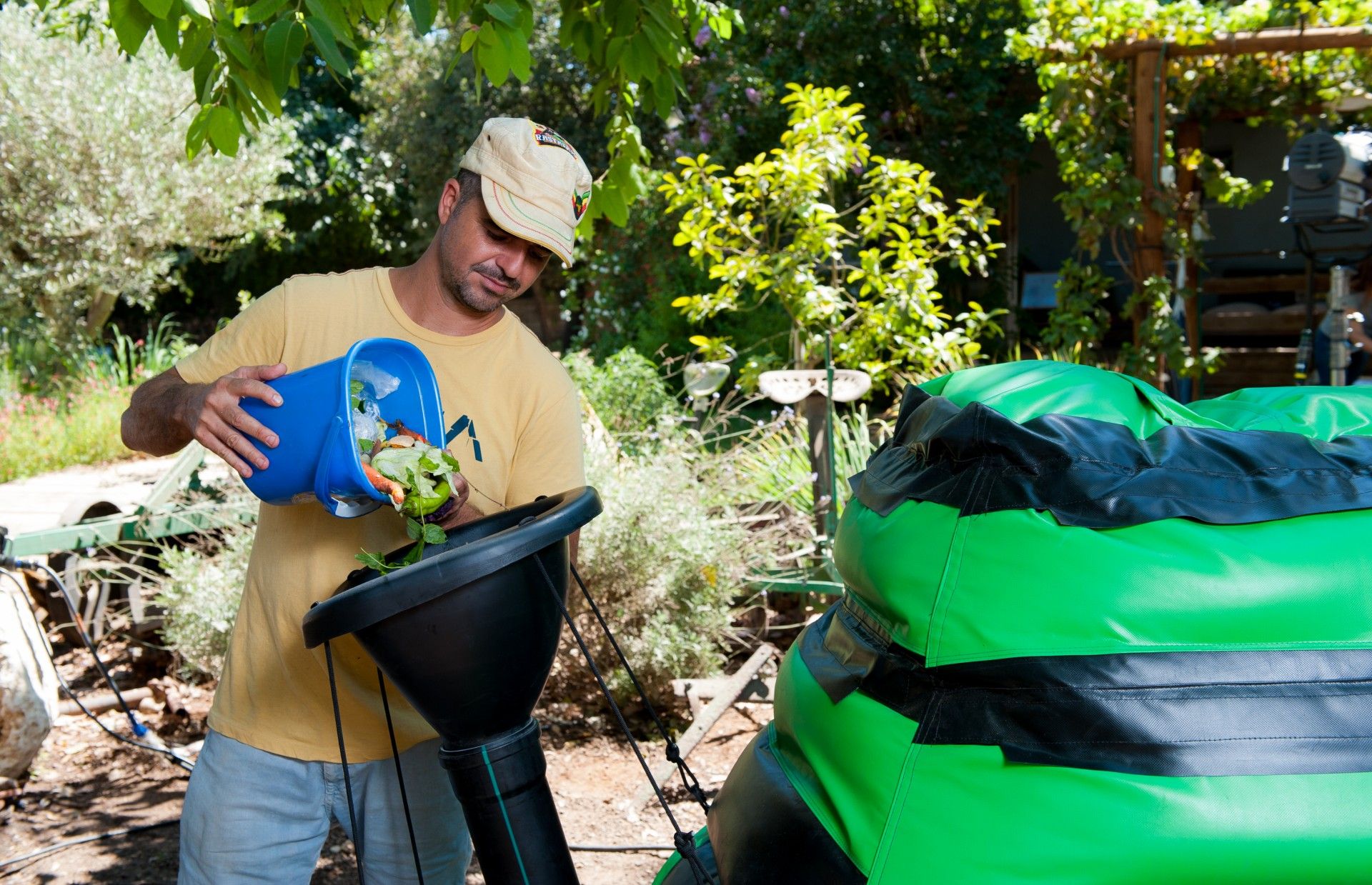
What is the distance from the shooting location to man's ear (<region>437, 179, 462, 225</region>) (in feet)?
6.20

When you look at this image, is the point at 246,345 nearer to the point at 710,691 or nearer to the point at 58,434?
the point at 710,691

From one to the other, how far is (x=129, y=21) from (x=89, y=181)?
9.90 m

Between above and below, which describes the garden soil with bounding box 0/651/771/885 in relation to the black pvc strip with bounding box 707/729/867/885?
below

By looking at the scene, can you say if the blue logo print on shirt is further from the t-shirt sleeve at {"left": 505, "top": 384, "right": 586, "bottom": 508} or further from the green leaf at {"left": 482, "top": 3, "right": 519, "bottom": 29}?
the green leaf at {"left": 482, "top": 3, "right": 519, "bottom": 29}

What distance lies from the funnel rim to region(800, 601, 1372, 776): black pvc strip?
57 centimetres

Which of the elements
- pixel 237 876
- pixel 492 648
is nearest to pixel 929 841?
pixel 492 648

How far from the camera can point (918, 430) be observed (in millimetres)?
1335

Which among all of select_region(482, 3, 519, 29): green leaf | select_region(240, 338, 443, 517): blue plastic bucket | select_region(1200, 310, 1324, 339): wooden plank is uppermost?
select_region(482, 3, 519, 29): green leaf

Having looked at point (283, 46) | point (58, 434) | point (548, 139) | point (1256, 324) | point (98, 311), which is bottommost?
point (1256, 324)

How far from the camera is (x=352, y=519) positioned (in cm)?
185

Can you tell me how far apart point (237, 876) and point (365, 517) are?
61 cm

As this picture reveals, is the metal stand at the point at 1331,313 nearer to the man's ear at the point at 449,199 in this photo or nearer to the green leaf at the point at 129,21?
the man's ear at the point at 449,199

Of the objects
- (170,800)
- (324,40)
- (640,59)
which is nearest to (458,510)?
(324,40)

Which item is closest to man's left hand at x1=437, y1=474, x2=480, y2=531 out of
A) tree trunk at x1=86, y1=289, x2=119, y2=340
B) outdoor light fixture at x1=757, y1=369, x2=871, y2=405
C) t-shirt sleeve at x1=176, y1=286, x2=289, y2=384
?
t-shirt sleeve at x1=176, y1=286, x2=289, y2=384
